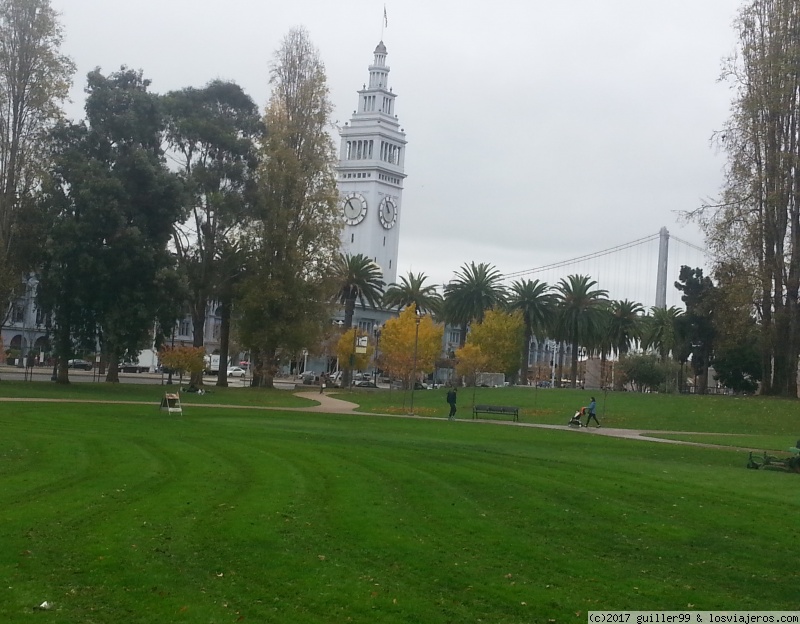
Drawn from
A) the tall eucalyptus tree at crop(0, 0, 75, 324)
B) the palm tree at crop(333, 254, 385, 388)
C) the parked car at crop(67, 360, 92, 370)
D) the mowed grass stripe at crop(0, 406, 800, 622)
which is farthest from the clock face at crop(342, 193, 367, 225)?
the mowed grass stripe at crop(0, 406, 800, 622)

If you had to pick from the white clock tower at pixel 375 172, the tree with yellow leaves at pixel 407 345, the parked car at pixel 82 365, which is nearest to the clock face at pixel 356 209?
the white clock tower at pixel 375 172

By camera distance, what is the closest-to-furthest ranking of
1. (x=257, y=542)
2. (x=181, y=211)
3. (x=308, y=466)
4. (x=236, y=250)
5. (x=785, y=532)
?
(x=257, y=542)
(x=785, y=532)
(x=308, y=466)
(x=181, y=211)
(x=236, y=250)

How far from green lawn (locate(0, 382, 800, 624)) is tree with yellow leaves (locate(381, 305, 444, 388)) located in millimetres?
57371

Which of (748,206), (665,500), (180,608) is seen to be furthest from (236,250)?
(180,608)

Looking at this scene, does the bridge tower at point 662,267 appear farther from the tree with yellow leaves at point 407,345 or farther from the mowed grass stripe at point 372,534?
the mowed grass stripe at point 372,534

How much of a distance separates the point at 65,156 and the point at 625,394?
120ft

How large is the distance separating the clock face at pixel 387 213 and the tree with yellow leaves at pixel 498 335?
8764cm

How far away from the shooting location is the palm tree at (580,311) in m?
85.9

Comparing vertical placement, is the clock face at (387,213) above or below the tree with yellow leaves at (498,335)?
above

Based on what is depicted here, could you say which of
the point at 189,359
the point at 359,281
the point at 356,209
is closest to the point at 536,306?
the point at 359,281

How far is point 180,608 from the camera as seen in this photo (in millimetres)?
9992

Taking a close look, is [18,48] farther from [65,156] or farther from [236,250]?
[236,250]

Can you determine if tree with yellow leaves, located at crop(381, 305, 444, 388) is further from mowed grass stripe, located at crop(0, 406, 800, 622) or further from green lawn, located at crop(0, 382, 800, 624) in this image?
mowed grass stripe, located at crop(0, 406, 800, 622)

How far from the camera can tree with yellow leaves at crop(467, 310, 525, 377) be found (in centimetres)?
8706
